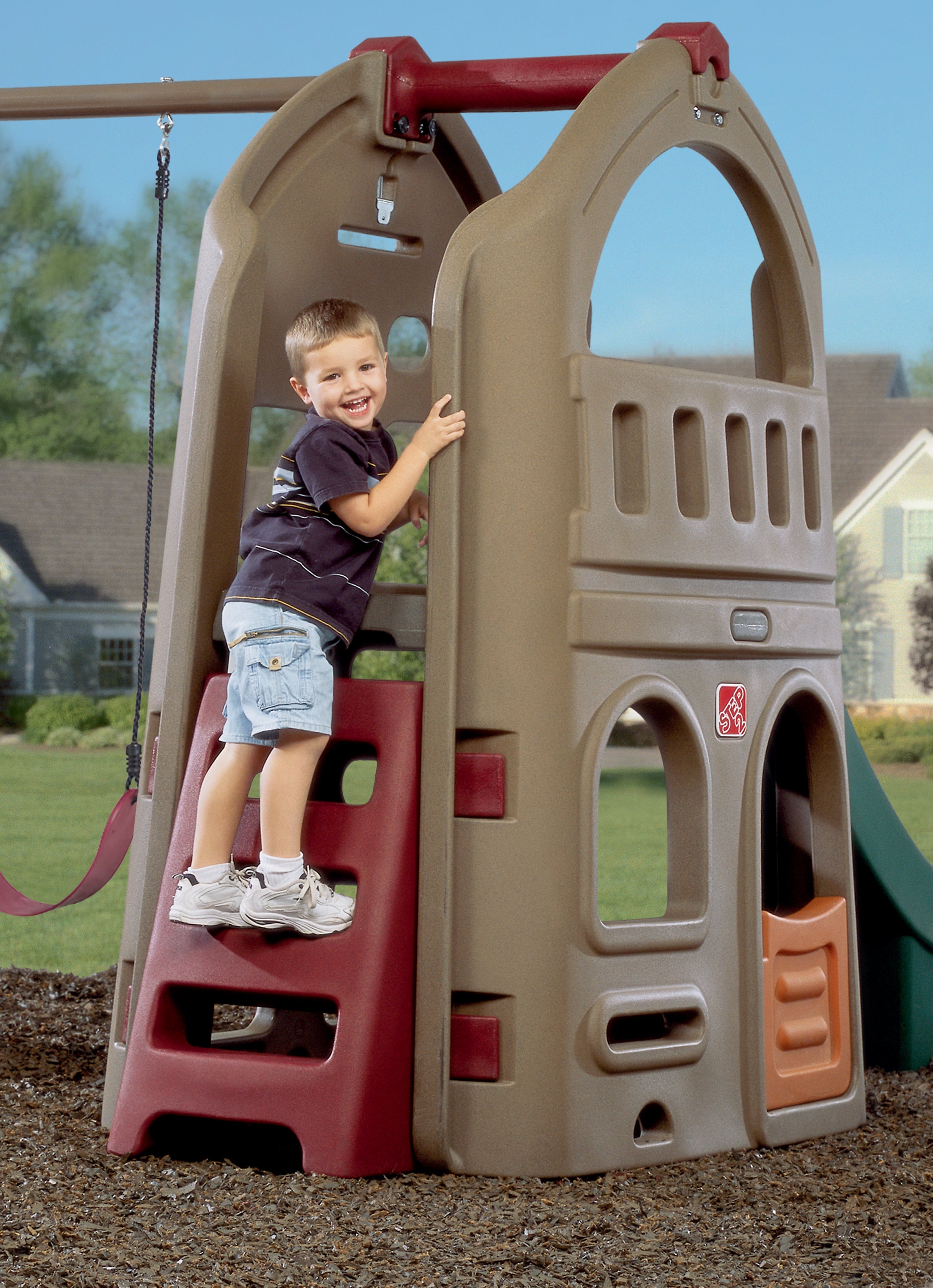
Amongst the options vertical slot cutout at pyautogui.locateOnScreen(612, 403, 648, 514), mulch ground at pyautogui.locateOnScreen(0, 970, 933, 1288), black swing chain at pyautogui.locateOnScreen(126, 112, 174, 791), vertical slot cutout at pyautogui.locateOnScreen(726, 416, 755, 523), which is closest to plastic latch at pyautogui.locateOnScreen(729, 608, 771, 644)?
vertical slot cutout at pyautogui.locateOnScreen(726, 416, 755, 523)

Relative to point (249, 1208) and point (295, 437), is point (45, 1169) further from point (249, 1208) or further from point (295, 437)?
point (295, 437)

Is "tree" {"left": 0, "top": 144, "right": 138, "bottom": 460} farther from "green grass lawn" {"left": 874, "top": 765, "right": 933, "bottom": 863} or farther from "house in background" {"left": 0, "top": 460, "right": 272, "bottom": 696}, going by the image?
"green grass lawn" {"left": 874, "top": 765, "right": 933, "bottom": 863}

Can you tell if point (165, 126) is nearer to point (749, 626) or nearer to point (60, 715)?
point (749, 626)

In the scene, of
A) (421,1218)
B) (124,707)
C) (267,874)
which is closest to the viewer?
(421,1218)

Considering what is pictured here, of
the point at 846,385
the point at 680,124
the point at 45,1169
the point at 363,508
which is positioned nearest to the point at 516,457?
the point at 363,508

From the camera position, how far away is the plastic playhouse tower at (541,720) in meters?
2.96

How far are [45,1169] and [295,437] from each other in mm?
1549

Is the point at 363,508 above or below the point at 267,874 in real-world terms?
above

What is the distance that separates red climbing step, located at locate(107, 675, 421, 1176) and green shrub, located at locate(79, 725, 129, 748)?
43.9ft

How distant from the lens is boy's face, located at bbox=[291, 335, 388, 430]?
307 cm

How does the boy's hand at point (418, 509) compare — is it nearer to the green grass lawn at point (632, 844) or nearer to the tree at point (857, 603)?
the green grass lawn at point (632, 844)

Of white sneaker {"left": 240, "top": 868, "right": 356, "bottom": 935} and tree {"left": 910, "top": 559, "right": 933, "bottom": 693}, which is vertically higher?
tree {"left": 910, "top": 559, "right": 933, "bottom": 693}

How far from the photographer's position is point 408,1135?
117 inches

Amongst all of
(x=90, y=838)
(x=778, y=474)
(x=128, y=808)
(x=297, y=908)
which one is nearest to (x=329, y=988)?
(x=297, y=908)
